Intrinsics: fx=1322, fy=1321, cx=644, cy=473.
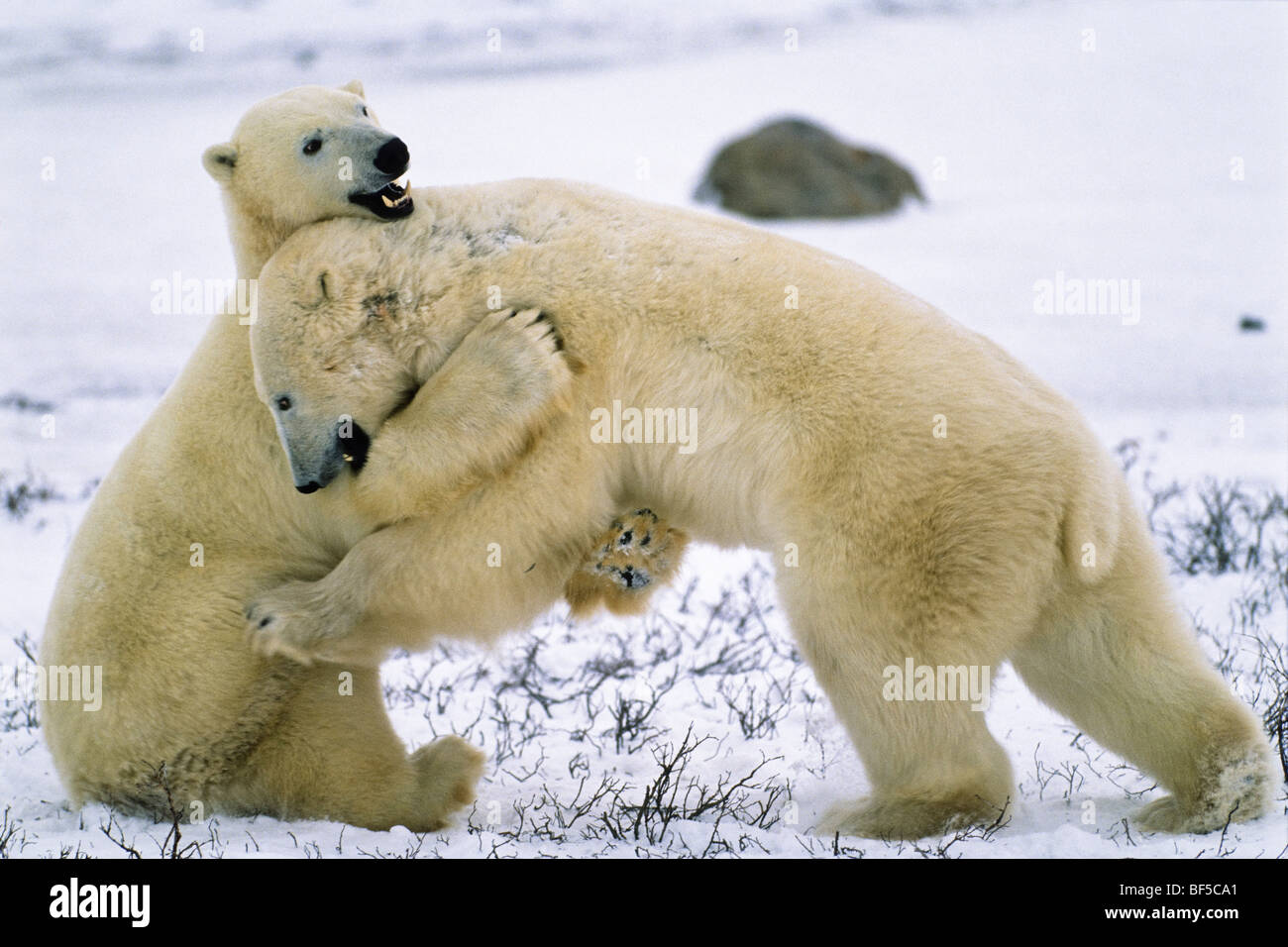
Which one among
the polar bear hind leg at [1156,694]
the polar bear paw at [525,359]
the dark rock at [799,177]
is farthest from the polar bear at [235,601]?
the dark rock at [799,177]

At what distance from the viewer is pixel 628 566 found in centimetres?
356

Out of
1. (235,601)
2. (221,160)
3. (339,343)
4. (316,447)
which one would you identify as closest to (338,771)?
(235,601)

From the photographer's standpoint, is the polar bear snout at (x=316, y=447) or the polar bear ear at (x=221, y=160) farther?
the polar bear ear at (x=221, y=160)

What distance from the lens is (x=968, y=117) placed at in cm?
2047

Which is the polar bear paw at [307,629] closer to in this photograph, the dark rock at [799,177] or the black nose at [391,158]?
the black nose at [391,158]

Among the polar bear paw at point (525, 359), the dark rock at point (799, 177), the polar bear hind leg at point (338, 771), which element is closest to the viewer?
the polar bear paw at point (525, 359)

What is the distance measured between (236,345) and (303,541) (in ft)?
1.84

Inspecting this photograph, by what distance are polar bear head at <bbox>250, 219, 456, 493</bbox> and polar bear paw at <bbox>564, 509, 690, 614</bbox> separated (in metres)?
0.66

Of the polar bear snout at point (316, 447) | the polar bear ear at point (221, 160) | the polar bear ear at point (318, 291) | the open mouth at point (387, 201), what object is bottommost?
the polar bear snout at point (316, 447)

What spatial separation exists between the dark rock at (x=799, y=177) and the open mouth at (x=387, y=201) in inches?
450

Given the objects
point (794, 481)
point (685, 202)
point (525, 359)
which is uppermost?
point (685, 202)

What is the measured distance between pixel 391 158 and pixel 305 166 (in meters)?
0.24

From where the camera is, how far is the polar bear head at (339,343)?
3.34m

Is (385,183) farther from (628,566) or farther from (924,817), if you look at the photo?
(924,817)
